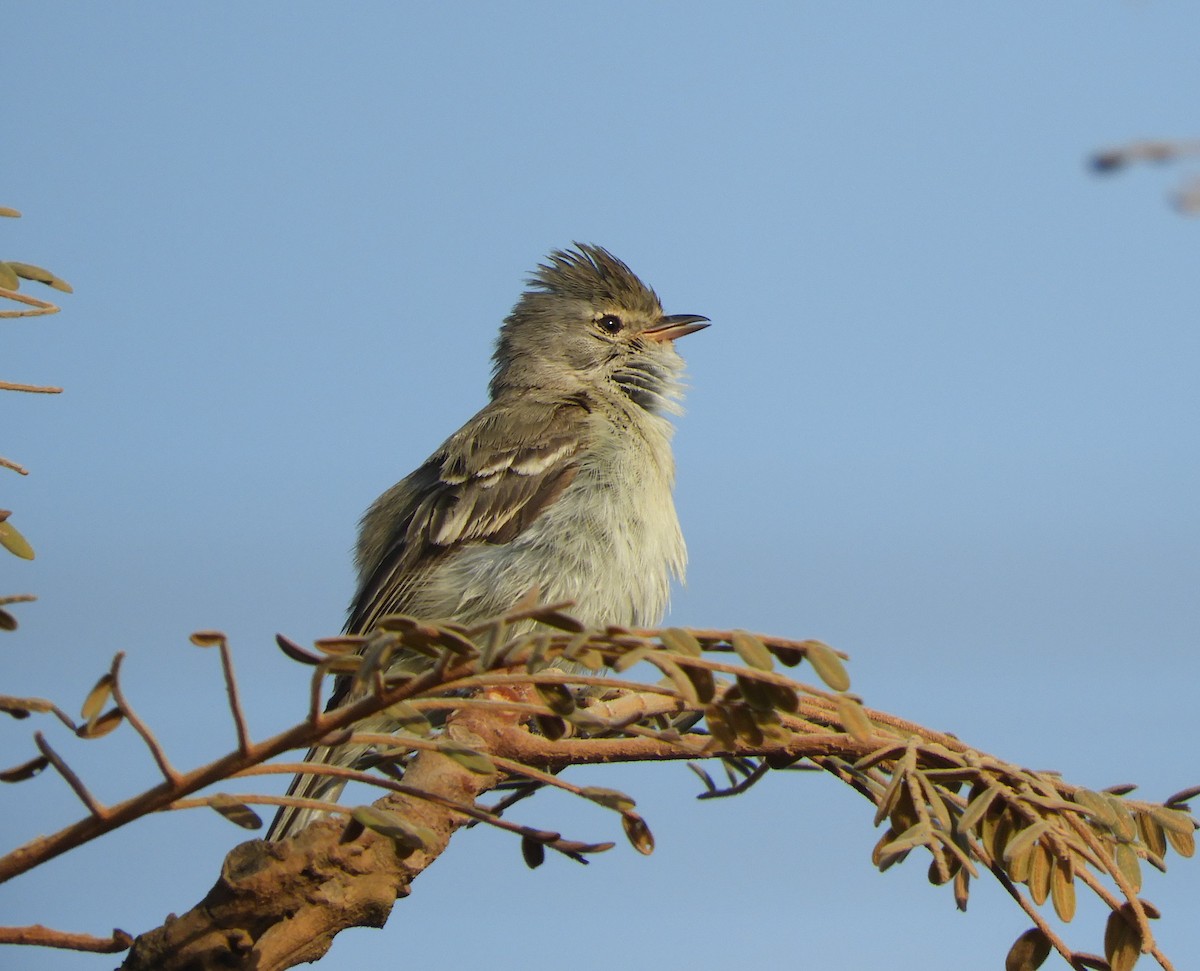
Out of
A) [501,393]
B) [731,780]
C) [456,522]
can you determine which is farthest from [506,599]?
[731,780]

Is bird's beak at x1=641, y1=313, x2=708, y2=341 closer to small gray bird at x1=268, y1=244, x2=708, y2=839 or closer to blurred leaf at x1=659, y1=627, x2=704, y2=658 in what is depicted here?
small gray bird at x1=268, y1=244, x2=708, y2=839

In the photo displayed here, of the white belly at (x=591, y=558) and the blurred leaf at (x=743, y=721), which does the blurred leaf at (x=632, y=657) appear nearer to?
the blurred leaf at (x=743, y=721)

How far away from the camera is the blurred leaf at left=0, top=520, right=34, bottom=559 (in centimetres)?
208

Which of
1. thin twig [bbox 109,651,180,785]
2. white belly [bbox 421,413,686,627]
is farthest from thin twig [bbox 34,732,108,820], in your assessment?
white belly [bbox 421,413,686,627]

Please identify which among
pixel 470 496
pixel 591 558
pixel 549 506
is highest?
pixel 470 496

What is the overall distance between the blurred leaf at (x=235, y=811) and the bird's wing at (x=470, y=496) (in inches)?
164

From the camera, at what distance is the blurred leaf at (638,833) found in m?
1.98

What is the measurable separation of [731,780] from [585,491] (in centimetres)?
352

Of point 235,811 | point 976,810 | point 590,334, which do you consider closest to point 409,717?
point 235,811

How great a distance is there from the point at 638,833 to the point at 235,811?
23.2 inches

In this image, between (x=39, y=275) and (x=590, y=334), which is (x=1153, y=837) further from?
(x=590, y=334)

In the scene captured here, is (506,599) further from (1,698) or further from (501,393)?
(1,698)

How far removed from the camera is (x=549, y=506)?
600 centimetres

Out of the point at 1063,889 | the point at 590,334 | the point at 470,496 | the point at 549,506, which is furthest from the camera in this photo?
the point at 590,334
